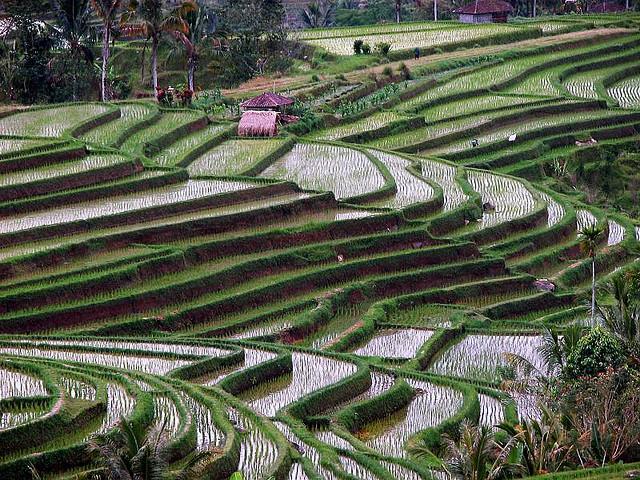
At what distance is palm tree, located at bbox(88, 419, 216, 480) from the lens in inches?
486

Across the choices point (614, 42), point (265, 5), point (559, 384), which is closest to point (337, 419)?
point (559, 384)

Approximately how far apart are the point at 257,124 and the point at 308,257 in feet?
26.4

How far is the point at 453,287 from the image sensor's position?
22.9m

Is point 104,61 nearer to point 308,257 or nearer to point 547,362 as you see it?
point 308,257

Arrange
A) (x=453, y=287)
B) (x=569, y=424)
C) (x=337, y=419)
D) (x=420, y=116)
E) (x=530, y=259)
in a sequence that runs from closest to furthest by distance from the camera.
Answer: (x=569, y=424), (x=337, y=419), (x=453, y=287), (x=530, y=259), (x=420, y=116)

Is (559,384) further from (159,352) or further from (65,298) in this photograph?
(65,298)

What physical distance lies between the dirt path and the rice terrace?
0.23 m

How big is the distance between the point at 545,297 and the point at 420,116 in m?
11.1

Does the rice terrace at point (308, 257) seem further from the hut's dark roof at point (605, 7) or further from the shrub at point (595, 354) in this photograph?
the hut's dark roof at point (605, 7)

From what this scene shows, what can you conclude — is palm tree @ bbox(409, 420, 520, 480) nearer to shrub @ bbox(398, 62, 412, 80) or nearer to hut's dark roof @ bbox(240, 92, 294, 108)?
hut's dark roof @ bbox(240, 92, 294, 108)

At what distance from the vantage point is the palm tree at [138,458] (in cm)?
1234

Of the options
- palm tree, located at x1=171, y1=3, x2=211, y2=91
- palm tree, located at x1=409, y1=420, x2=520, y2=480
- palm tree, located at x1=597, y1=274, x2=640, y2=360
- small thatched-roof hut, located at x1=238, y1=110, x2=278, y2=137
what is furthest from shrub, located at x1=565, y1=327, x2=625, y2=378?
palm tree, located at x1=171, y1=3, x2=211, y2=91

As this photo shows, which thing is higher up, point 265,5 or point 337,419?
point 265,5

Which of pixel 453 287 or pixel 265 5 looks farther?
pixel 265 5
